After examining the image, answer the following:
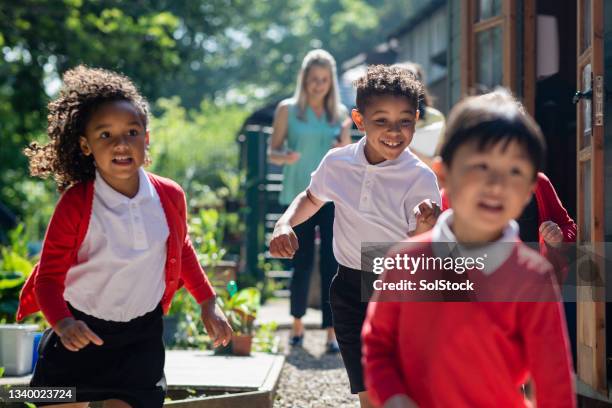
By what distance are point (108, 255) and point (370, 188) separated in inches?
37.7

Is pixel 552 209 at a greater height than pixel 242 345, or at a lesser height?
greater

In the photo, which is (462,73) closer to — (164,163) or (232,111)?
(164,163)

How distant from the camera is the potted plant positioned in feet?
19.7

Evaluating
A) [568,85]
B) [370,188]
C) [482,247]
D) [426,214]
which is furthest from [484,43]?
[482,247]

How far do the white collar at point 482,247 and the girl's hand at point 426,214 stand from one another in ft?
2.49

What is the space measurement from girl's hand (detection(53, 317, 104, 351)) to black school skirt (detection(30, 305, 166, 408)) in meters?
0.19

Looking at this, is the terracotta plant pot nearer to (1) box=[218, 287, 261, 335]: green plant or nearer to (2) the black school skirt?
(1) box=[218, 287, 261, 335]: green plant

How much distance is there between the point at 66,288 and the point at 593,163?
259cm

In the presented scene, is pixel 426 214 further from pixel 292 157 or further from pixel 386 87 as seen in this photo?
pixel 292 157

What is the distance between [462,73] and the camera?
7.37m

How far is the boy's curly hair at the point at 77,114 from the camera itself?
130 inches

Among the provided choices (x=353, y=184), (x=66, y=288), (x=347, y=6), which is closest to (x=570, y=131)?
(x=353, y=184)

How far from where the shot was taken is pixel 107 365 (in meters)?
3.17

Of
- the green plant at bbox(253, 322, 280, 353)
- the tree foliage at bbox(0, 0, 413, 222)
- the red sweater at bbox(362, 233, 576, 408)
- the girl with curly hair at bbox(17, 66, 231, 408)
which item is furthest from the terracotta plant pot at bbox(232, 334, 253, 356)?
the red sweater at bbox(362, 233, 576, 408)
